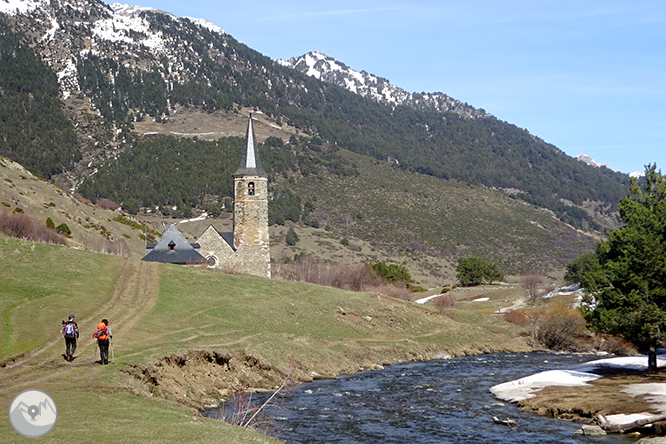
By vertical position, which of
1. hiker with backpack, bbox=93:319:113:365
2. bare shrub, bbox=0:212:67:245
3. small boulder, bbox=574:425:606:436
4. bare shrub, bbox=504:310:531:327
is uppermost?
bare shrub, bbox=0:212:67:245

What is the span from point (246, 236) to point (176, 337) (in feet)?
114

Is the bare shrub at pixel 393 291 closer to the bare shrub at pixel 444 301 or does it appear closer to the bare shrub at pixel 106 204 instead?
A: the bare shrub at pixel 444 301

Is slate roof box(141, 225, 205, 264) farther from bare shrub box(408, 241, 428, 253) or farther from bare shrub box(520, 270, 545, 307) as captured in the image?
bare shrub box(408, 241, 428, 253)

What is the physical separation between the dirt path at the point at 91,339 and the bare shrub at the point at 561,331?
41.9m

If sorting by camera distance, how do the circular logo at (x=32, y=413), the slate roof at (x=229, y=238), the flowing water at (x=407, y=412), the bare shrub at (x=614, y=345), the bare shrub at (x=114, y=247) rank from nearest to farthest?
the circular logo at (x=32, y=413)
the flowing water at (x=407, y=412)
the bare shrub at (x=614, y=345)
the slate roof at (x=229, y=238)
the bare shrub at (x=114, y=247)

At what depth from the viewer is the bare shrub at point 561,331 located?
66.3 m

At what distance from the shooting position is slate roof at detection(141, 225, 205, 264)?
71.9 m

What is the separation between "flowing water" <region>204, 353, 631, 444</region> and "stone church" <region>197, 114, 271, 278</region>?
3218 cm

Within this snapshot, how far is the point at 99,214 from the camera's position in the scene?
11619 centimetres

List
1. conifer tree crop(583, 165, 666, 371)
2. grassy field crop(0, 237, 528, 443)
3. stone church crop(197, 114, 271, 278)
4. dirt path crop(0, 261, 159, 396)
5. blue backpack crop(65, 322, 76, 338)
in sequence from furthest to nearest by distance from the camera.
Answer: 1. stone church crop(197, 114, 271, 278)
2. conifer tree crop(583, 165, 666, 371)
3. blue backpack crop(65, 322, 76, 338)
4. dirt path crop(0, 261, 159, 396)
5. grassy field crop(0, 237, 528, 443)

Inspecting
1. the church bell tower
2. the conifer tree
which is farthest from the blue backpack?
the church bell tower

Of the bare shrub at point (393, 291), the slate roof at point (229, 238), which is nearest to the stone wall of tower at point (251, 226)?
the slate roof at point (229, 238)

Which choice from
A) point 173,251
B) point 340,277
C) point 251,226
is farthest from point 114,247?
point 340,277

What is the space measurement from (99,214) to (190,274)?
63.6 metres
